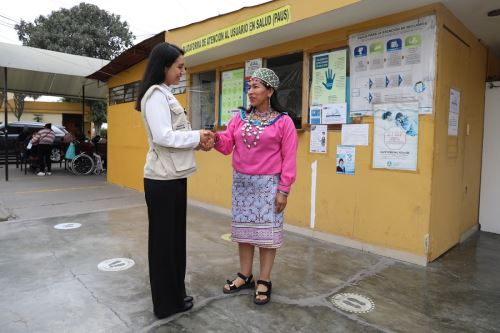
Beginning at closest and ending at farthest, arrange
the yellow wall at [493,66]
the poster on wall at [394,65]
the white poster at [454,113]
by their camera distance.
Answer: the poster on wall at [394,65] < the white poster at [454,113] < the yellow wall at [493,66]

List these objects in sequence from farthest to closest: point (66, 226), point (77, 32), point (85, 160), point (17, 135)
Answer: point (77, 32)
point (17, 135)
point (85, 160)
point (66, 226)

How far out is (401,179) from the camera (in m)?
3.78

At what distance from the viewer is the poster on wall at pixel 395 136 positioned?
368 centimetres

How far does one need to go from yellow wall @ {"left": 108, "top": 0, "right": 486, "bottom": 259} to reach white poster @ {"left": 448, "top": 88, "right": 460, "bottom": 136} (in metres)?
0.13

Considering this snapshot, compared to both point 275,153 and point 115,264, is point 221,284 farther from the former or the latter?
point 275,153

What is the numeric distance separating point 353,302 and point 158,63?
2.28 m

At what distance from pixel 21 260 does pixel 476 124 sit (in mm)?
5552

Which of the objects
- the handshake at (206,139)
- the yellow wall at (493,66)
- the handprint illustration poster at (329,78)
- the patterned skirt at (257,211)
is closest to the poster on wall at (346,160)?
the handprint illustration poster at (329,78)

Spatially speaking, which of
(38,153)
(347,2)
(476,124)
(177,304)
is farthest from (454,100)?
(38,153)

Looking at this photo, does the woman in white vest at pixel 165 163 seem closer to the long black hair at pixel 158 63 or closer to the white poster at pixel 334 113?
the long black hair at pixel 158 63

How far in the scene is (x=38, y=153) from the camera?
11.2 m

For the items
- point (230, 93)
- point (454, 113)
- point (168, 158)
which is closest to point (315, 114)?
point (454, 113)

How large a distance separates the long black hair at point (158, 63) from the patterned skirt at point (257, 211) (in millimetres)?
937

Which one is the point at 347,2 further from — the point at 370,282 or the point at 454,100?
the point at 370,282
